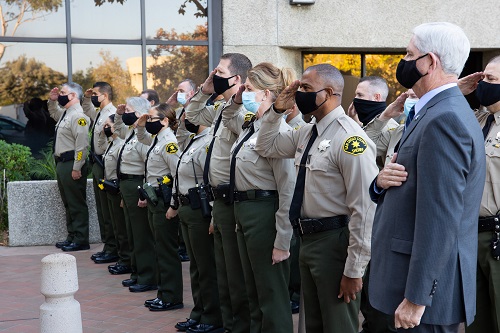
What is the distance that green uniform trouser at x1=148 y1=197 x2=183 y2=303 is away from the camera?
22.3 ft

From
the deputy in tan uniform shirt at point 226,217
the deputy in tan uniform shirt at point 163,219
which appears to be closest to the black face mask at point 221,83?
the deputy in tan uniform shirt at point 226,217

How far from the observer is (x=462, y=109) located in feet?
9.31

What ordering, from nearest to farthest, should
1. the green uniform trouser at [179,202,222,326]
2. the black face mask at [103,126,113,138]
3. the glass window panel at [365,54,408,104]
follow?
1. the green uniform trouser at [179,202,222,326]
2. the black face mask at [103,126,113,138]
3. the glass window panel at [365,54,408,104]

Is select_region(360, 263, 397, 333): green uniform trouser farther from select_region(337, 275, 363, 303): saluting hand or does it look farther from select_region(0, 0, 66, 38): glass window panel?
select_region(0, 0, 66, 38): glass window panel

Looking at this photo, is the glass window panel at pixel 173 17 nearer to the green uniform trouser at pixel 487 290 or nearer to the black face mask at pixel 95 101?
the black face mask at pixel 95 101

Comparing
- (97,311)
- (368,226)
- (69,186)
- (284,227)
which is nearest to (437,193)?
(368,226)

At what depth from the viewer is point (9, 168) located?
1059 cm

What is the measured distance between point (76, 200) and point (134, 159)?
2.57 metres

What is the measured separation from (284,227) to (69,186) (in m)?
5.81

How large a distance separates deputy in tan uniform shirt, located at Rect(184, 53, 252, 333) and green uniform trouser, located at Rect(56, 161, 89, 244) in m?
4.54

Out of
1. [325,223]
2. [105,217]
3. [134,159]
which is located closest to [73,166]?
[105,217]

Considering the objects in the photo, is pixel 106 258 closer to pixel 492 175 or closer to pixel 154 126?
pixel 154 126

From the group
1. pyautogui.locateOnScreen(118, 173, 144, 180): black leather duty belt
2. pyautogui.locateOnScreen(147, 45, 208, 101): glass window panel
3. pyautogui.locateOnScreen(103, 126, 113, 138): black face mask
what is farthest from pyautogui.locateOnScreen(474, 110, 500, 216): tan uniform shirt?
pyautogui.locateOnScreen(147, 45, 208, 101): glass window panel

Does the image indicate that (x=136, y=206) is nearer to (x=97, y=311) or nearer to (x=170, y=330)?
(x=97, y=311)
